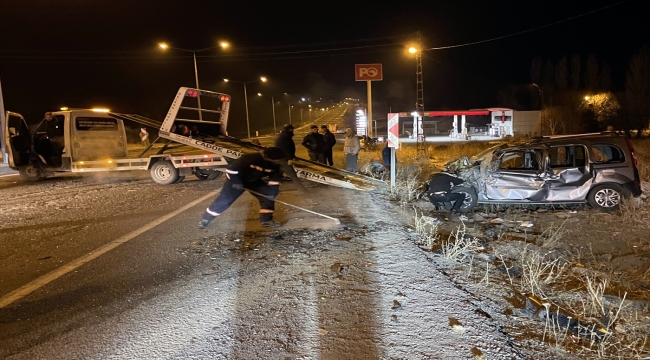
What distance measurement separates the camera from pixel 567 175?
7906 millimetres

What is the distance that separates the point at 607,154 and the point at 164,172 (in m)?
10.7

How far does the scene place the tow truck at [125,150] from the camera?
11727 millimetres

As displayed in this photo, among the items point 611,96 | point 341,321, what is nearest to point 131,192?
point 341,321

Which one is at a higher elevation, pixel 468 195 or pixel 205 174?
pixel 205 174

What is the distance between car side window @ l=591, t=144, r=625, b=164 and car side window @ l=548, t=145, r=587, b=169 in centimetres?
22

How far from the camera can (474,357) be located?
309 cm

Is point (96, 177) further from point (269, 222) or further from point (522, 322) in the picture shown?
point (522, 322)

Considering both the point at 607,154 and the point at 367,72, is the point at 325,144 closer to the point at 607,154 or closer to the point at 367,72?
the point at 607,154

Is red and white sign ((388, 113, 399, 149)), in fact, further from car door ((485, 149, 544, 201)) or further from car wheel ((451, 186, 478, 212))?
car door ((485, 149, 544, 201))

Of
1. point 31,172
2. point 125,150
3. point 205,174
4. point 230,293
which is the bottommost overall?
point 230,293

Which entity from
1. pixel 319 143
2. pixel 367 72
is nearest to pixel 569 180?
pixel 319 143

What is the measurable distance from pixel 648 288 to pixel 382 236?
3.13m

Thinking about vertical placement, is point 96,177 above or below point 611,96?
below

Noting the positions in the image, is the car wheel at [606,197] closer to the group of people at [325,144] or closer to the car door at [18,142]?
the group of people at [325,144]
